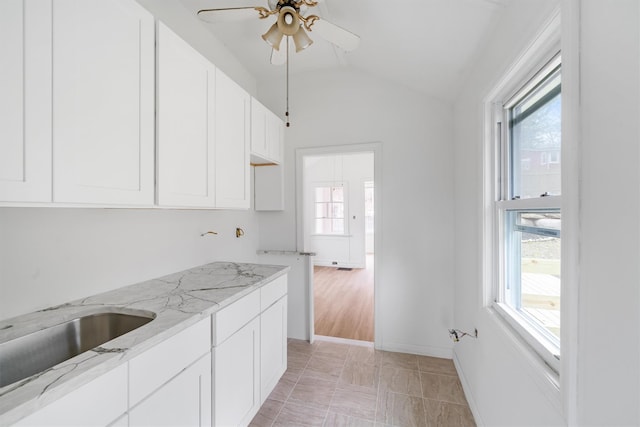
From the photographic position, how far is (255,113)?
7.35 ft

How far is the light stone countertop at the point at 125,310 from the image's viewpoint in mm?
671

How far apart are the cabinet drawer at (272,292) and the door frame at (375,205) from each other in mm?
767

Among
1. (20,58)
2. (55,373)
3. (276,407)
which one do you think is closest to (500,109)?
(20,58)

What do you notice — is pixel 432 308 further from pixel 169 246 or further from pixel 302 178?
pixel 169 246

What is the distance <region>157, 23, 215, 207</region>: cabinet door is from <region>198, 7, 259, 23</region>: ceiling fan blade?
0.63 feet

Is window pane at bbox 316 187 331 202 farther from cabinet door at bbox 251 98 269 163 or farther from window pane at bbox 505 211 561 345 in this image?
window pane at bbox 505 211 561 345

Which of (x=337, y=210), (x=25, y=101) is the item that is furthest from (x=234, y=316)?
(x=337, y=210)

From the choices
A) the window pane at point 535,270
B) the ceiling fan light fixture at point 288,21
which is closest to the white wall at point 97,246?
the ceiling fan light fixture at point 288,21

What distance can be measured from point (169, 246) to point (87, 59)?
3.86 feet

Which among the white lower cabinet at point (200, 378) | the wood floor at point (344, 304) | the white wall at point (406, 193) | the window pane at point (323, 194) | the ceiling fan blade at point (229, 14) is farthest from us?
the window pane at point (323, 194)

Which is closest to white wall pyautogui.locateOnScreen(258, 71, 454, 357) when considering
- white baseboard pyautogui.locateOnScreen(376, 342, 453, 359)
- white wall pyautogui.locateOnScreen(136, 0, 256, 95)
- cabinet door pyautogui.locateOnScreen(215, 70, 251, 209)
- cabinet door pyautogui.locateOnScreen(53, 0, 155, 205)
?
white baseboard pyautogui.locateOnScreen(376, 342, 453, 359)

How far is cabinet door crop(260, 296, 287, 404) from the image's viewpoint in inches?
70.8

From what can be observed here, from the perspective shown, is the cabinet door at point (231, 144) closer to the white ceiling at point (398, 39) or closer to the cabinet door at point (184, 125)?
the cabinet door at point (184, 125)

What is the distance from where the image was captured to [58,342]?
108 centimetres
